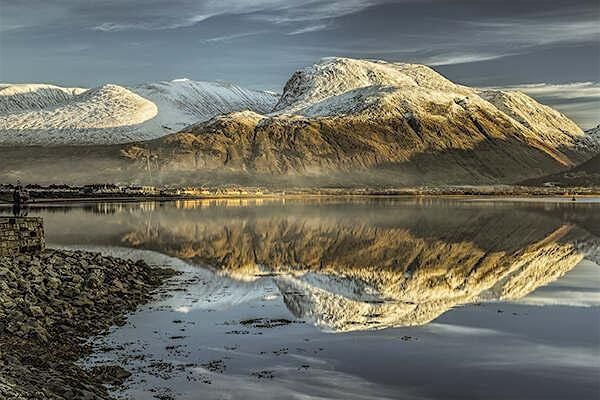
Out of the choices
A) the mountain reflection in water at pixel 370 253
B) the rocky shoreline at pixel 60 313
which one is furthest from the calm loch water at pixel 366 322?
the rocky shoreline at pixel 60 313

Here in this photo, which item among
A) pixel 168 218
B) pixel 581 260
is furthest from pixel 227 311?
pixel 168 218

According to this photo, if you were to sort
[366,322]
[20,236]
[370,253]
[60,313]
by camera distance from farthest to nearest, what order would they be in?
[370,253] < [20,236] < [366,322] < [60,313]

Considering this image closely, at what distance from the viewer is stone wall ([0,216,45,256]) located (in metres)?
26.1

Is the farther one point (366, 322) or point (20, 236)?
point (20, 236)

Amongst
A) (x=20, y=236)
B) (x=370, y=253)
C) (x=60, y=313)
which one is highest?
(x=20, y=236)

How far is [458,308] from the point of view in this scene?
66.2ft

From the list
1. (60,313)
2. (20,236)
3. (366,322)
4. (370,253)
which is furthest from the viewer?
(370,253)

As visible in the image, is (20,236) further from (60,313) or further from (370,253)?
(370,253)

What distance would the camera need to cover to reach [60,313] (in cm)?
1819

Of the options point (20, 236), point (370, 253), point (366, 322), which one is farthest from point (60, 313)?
point (370, 253)

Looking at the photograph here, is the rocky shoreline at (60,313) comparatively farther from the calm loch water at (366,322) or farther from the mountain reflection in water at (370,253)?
the mountain reflection in water at (370,253)

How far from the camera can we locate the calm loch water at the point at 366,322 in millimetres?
13422

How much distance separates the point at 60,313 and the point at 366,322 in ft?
23.7

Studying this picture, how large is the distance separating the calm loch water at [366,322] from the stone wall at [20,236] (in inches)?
213
